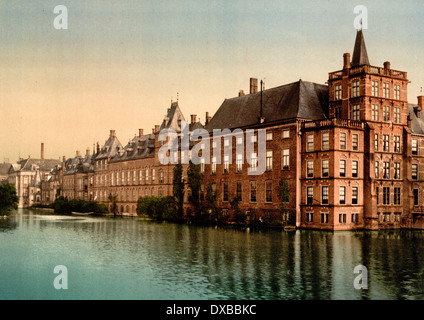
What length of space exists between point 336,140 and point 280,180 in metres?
7.25

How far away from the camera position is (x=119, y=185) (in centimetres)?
8856

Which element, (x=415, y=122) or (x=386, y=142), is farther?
(x=415, y=122)

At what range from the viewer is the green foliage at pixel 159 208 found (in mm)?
64188

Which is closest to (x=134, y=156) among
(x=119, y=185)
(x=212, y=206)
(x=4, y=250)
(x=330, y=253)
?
(x=119, y=185)

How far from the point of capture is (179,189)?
64750 mm

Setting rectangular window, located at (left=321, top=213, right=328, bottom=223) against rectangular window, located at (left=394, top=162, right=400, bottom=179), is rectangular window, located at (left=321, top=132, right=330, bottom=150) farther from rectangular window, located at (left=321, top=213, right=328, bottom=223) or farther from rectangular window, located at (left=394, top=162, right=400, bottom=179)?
rectangular window, located at (left=394, top=162, right=400, bottom=179)

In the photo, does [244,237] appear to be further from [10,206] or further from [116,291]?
[10,206]

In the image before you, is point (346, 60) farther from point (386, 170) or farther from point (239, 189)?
point (239, 189)

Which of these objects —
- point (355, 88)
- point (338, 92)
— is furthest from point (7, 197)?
point (355, 88)

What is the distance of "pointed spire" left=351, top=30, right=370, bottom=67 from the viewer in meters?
48.3

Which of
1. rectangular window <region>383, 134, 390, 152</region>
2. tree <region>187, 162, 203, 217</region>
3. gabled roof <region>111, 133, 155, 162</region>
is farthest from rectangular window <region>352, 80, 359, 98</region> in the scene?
gabled roof <region>111, 133, 155, 162</region>

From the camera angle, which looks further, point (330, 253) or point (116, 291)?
point (330, 253)

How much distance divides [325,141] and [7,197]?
1718 inches

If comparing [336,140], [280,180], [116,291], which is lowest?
[116,291]
